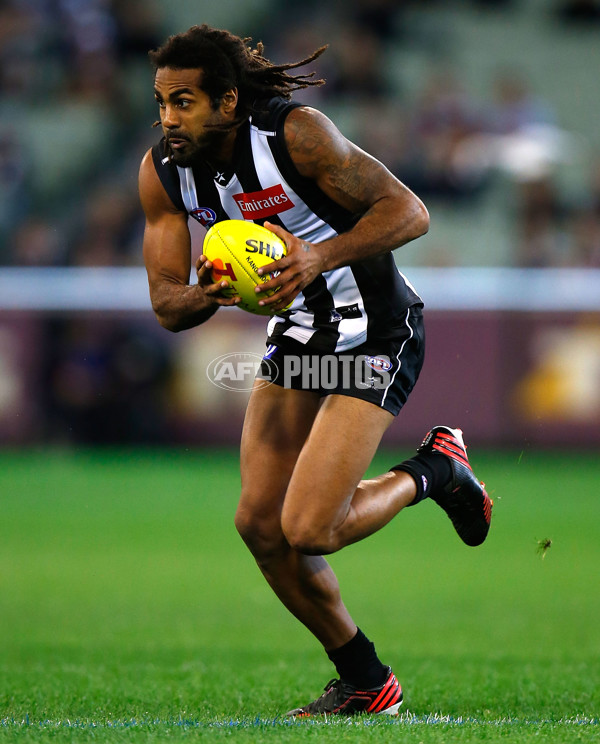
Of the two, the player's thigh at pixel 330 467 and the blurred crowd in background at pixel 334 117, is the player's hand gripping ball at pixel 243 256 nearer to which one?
the player's thigh at pixel 330 467

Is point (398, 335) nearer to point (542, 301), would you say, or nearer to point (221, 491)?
point (221, 491)

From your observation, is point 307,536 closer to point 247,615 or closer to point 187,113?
point 187,113

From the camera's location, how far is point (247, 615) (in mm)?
6852

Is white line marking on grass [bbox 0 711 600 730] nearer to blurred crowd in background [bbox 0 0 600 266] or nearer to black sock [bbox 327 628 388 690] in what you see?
black sock [bbox 327 628 388 690]

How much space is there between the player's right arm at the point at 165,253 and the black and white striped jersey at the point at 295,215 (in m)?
0.05

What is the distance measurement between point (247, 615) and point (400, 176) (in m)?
8.14

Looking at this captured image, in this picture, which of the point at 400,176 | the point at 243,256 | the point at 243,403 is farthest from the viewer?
the point at 400,176

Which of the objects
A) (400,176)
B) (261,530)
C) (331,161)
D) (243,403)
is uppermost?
(331,161)

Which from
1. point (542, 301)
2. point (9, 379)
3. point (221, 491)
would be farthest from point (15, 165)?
point (542, 301)

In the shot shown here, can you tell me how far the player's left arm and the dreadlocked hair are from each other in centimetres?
23

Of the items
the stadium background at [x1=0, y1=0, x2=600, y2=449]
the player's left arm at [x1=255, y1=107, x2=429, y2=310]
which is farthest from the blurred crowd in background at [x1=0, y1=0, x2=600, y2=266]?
the player's left arm at [x1=255, y1=107, x2=429, y2=310]

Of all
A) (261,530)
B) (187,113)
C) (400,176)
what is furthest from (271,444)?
(400,176)

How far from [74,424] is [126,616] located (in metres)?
5.82

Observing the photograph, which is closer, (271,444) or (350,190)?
(350,190)
